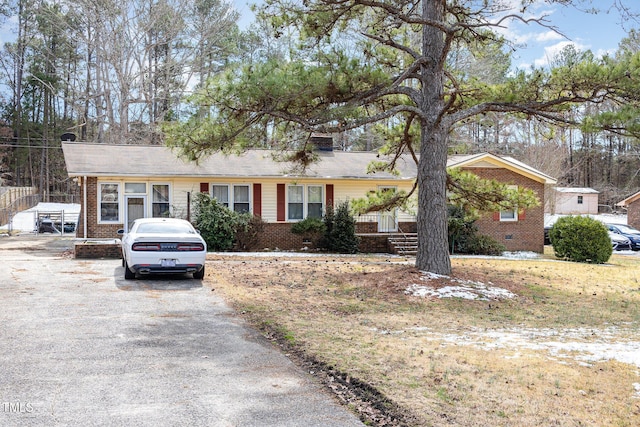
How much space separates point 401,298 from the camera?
1111 cm

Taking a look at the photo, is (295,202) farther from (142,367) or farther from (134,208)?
(142,367)

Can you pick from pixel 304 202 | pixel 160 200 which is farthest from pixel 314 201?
pixel 160 200

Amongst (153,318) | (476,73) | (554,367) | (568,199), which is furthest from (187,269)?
(568,199)

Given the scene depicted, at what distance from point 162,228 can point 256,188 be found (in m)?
10.5

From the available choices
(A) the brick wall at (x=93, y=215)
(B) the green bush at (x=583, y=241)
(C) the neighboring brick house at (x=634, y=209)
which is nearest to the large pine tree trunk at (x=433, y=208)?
(B) the green bush at (x=583, y=241)

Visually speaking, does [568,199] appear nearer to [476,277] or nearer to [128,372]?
[476,277]

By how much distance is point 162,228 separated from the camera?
13133 mm

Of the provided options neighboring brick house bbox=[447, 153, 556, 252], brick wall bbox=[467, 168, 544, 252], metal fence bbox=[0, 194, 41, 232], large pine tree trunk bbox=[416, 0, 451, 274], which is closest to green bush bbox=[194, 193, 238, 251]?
large pine tree trunk bbox=[416, 0, 451, 274]

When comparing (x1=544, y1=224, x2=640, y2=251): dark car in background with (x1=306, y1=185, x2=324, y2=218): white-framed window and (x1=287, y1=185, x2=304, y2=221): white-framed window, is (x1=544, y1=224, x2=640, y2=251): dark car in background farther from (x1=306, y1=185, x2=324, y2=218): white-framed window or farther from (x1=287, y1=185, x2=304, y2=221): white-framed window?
(x1=287, y1=185, x2=304, y2=221): white-framed window

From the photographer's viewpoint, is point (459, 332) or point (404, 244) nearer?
point (459, 332)

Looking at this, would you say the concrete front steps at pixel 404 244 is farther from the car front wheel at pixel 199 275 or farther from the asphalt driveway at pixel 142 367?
the asphalt driveway at pixel 142 367

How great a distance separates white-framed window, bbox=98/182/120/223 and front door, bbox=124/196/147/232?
0.33m

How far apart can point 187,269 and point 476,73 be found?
85.9 ft

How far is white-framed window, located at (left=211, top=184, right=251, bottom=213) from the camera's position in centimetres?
2317
